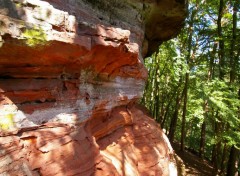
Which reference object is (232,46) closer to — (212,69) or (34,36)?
(212,69)

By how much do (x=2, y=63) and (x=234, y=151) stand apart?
533 inches

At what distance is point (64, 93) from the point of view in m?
4.86

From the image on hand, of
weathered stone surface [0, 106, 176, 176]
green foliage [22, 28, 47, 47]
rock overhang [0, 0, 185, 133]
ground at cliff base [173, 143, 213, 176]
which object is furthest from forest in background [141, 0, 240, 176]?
green foliage [22, 28, 47, 47]

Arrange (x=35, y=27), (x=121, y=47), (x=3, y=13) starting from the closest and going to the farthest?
(x=3, y=13) < (x=35, y=27) < (x=121, y=47)

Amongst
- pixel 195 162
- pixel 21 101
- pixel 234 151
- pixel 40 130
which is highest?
pixel 21 101

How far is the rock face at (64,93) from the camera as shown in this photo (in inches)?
144

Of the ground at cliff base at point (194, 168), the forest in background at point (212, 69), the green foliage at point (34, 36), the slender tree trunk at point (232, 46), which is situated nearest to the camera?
the green foliage at point (34, 36)

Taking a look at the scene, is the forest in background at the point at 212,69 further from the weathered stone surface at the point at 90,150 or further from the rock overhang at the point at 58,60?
the rock overhang at the point at 58,60

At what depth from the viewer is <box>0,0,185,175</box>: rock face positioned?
3.65 metres

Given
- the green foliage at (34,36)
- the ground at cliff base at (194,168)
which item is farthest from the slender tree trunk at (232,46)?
the green foliage at (34,36)

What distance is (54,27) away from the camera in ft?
12.9

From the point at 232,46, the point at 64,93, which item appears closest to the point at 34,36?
the point at 64,93

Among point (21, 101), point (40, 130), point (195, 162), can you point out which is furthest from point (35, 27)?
point (195, 162)

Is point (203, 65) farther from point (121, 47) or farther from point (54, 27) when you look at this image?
point (54, 27)
